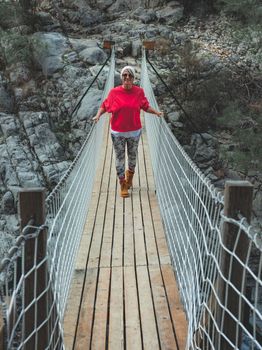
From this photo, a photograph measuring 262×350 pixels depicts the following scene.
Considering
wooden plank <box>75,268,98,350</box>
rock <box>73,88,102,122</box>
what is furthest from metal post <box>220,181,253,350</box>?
rock <box>73,88,102,122</box>

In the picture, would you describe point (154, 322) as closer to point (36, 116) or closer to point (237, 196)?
point (237, 196)

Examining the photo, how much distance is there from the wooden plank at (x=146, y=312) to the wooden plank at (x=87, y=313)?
237 millimetres

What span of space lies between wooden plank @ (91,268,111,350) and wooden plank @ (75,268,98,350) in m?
0.02

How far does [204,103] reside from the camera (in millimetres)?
10336

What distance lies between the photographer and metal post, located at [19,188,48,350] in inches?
60.2

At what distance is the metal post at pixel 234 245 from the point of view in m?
1.55

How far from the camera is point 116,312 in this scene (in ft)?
8.07

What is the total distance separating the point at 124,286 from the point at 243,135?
6.61m

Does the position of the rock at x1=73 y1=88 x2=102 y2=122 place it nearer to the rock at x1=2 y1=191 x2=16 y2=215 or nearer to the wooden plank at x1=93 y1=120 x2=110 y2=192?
the wooden plank at x1=93 y1=120 x2=110 y2=192

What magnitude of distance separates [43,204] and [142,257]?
1711 millimetres

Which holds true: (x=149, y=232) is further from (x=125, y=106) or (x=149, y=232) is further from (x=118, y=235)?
(x=125, y=106)

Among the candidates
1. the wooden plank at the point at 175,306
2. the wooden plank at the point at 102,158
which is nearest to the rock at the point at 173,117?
the wooden plank at the point at 102,158

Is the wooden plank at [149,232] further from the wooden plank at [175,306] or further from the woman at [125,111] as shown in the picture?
the woman at [125,111]

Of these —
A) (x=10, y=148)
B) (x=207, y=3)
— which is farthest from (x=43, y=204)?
(x=207, y=3)
